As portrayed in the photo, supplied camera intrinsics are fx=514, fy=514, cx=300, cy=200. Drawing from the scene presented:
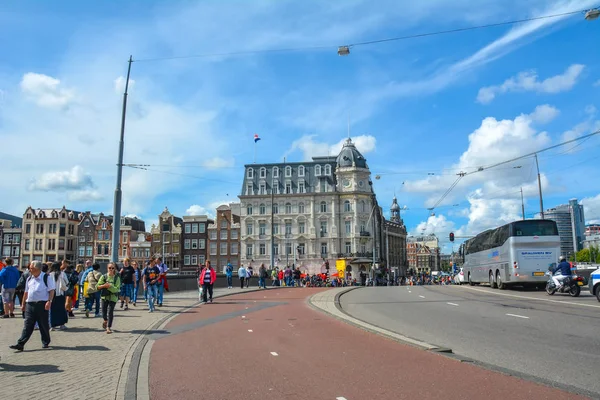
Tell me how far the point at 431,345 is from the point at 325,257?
3119 inches

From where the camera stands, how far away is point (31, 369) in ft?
26.2

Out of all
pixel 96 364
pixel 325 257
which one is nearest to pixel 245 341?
pixel 96 364

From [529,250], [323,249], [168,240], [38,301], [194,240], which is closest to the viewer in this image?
[38,301]

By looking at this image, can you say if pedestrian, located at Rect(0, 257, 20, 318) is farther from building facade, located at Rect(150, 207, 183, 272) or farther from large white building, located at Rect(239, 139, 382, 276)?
building facade, located at Rect(150, 207, 183, 272)

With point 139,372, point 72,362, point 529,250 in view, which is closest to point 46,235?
point 529,250

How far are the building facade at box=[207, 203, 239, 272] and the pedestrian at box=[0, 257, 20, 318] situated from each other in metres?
78.0

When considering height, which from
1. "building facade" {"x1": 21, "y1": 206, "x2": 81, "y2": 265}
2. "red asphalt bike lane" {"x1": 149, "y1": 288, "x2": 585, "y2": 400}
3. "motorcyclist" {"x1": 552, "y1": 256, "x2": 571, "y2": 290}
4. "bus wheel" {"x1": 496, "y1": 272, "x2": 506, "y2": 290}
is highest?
"building facade" {"x1": 21, "y1": 206, "x2": 81, "y2": 265}

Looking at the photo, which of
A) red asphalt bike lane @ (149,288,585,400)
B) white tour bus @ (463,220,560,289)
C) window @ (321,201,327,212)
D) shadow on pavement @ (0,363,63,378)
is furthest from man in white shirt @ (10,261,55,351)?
window @ (321,201,327,212)

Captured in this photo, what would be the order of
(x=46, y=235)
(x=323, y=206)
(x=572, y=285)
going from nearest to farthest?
(x=572, y=285) → (x=323, y=206) → (x=46, y=235)

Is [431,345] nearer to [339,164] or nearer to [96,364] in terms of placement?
[96,364]

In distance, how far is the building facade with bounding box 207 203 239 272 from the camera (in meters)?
93.7

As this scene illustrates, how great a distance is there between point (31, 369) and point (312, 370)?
4.37 metres

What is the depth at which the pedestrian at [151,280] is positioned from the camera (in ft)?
57.8

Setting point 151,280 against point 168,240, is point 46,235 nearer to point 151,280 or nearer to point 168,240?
point 168,240
